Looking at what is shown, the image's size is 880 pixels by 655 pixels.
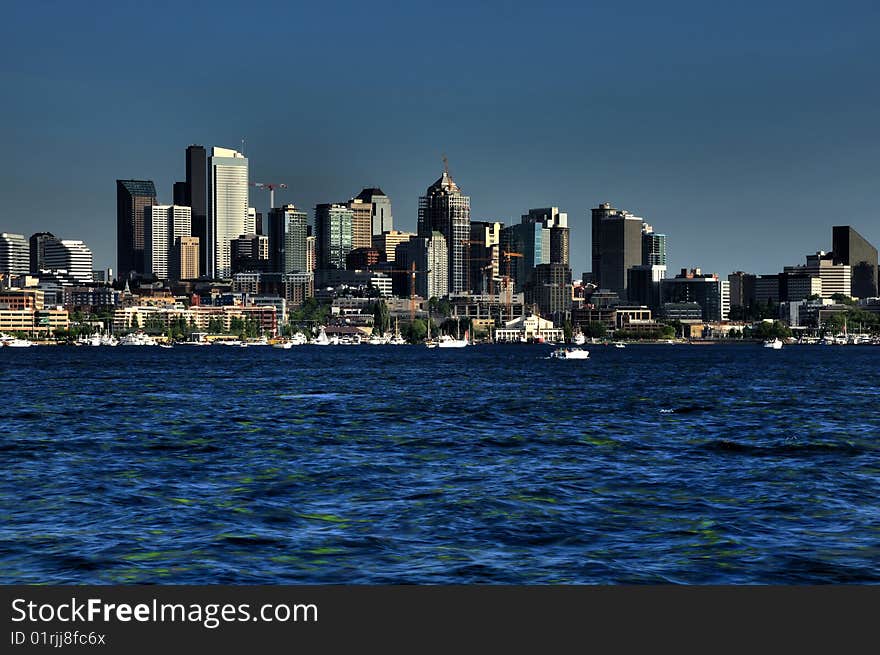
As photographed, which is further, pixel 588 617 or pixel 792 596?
pixel 792 596

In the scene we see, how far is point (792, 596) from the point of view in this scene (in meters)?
16.2

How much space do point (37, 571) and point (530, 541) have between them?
9505 millimetres

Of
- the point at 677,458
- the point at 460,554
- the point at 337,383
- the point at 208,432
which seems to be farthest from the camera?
the point at 337,383

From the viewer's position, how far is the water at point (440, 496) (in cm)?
2330

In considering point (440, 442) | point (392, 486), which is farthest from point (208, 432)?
point (392, 486)

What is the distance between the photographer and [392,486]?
111 feet

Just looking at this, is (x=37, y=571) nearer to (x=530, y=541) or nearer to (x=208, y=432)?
(x=530, y=541)

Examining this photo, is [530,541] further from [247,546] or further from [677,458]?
[677,458]

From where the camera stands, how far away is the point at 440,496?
32062 millimetres

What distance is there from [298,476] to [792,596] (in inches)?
864

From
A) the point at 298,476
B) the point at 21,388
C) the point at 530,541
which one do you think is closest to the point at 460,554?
the point at 530,541

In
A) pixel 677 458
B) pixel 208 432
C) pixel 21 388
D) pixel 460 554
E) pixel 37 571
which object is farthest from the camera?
pixel 21 388

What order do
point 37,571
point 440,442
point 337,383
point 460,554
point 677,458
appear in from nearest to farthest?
point 37,571
point 460,554
point 677,458
point 440,442
point 337,383

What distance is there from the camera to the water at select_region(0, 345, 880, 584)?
23297 mm
